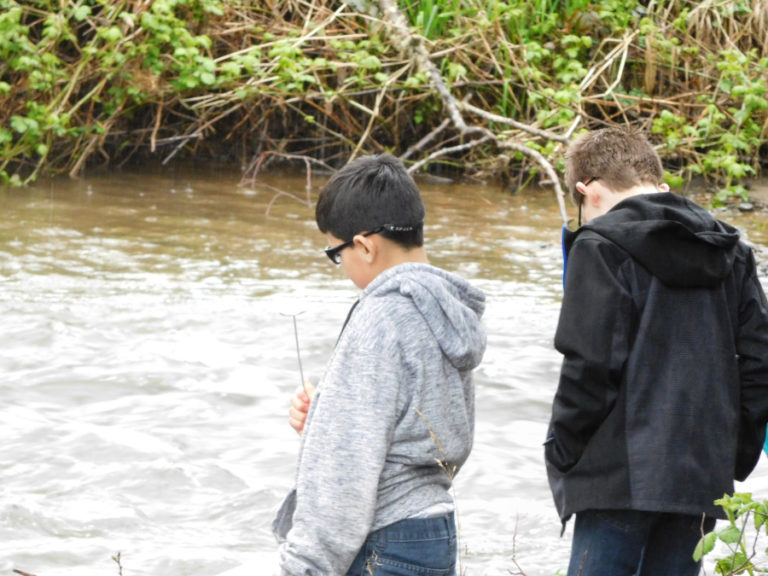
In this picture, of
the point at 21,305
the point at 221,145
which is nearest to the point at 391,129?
the point at 221,145

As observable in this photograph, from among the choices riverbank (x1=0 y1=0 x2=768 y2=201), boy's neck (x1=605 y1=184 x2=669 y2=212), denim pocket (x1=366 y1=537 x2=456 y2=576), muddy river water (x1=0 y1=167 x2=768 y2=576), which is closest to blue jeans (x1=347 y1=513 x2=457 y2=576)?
denim pocket (x1=366 y1=537 x2=456 y2=576)

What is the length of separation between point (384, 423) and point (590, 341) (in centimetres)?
53

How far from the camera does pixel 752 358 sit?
2516mm

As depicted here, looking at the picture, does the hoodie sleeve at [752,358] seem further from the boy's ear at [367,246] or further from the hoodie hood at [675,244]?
the boy's ear at [367,246]

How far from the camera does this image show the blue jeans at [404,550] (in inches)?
86.7

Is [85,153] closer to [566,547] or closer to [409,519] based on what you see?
[566,547]

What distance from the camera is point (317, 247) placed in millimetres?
8445

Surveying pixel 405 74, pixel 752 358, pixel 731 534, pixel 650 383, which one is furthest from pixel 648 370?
pixel 405 74

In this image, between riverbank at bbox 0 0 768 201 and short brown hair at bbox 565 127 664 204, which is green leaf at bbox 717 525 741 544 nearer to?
short brown hair at bbox 565 127 664 204

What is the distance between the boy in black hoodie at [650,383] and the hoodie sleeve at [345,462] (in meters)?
0.49

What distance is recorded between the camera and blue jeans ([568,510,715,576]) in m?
2.47

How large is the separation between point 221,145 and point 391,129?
2.21 m

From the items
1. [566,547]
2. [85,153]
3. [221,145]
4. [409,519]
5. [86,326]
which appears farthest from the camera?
[221,145]

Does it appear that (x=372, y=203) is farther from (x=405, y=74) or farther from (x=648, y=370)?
(x=405, y=74)
